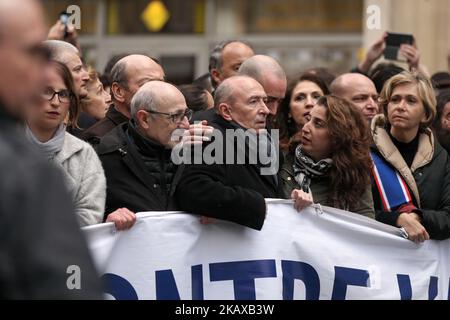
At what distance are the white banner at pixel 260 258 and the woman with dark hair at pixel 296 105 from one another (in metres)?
1.06

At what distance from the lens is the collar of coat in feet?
20.2

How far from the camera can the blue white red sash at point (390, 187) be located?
6.09m

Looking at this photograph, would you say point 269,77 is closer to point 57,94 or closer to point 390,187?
point 390,187

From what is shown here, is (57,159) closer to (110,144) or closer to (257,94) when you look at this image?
(110,144)

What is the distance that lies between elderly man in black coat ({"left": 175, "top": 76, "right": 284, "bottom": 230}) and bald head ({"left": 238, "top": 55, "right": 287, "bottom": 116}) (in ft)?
2.18

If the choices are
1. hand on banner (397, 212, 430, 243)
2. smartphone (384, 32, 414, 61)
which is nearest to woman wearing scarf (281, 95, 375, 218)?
hand on banner (397, 212, 430, 243)

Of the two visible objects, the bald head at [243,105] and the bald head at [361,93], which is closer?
the bald head at [243,105]

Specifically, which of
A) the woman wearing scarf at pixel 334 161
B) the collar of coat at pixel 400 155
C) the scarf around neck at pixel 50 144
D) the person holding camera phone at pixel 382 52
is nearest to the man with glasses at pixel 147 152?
the scarf around neck at pixel 50 144

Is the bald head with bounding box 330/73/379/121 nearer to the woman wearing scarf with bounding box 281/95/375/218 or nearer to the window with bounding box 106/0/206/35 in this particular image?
the woman wearing scarf with bounding box 281/95/375/218

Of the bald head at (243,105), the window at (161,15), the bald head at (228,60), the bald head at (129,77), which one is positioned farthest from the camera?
the window at (161,15)

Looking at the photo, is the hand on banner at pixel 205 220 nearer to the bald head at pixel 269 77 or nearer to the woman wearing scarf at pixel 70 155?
the woman wearing scarf at pixel 70 155

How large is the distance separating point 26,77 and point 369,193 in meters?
3.91
